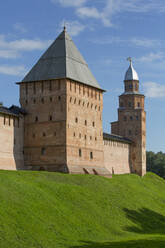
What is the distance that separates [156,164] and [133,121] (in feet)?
83.2

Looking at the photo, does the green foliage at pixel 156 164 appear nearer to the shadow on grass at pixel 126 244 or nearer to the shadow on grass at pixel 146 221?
the shadow on grass at pixel 146 221

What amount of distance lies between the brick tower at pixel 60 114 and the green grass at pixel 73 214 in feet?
11.9

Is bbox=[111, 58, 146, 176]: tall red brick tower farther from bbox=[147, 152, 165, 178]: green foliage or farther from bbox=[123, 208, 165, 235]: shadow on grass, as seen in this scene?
bbox=[123, 208, 165, 235]: shadow on grass

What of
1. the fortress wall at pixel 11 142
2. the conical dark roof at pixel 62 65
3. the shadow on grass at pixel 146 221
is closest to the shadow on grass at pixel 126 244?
the shadow on grass at pixel 146 221

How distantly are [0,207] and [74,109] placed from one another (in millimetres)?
21274

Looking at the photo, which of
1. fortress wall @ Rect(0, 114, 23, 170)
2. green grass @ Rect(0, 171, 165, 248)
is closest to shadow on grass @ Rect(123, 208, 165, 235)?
green grass @ Rect(0, 171, 165, 248)

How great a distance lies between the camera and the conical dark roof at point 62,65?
159 feet

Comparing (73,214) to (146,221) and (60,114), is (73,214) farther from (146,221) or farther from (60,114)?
(60,114)

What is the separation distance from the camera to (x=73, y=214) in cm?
3375

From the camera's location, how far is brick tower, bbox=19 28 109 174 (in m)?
46.7

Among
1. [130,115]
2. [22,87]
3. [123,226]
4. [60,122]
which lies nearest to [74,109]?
[60,122]

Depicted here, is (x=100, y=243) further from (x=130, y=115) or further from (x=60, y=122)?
(x=130, y=115)

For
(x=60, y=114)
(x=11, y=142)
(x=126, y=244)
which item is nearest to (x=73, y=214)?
(x=126, y=244)

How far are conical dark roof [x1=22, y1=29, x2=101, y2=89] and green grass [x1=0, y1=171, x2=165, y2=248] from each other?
11.2 metres
